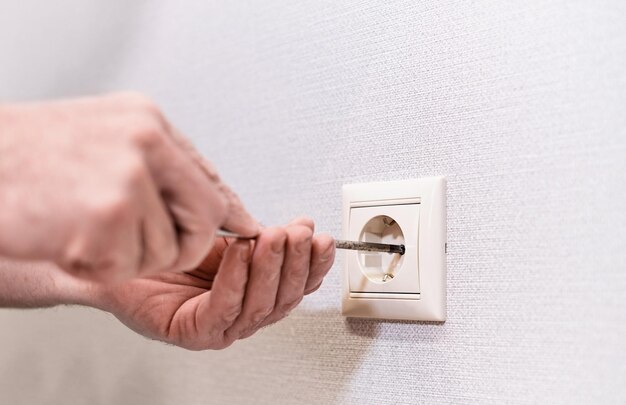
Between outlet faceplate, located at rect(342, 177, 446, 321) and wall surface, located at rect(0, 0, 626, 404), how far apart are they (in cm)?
1

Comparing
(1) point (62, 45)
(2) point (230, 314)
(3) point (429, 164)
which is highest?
(1) point (62, 45)

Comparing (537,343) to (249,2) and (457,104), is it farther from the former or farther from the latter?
(249,2)

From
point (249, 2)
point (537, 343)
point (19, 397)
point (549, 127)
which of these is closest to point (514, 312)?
point (537, 343)

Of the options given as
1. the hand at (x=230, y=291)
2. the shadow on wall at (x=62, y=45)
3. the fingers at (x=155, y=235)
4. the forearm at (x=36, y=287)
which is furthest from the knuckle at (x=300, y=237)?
the shadow on wall at (x=62, y=45)

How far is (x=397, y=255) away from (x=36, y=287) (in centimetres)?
35

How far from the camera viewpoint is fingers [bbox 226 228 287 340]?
528 mm

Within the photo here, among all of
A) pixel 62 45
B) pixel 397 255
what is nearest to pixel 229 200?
pixel 397 255

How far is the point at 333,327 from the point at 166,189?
34 centimetres

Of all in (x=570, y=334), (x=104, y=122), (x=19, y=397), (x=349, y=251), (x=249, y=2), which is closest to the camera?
(x=104, y=122)

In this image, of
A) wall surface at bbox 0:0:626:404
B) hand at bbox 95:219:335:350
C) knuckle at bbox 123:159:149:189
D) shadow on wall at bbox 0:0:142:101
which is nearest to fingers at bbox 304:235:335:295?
hand at bbox 95:219:335:350

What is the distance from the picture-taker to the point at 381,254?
66cm

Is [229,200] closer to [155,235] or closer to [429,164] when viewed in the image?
[155,235]

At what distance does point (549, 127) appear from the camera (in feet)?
1.85

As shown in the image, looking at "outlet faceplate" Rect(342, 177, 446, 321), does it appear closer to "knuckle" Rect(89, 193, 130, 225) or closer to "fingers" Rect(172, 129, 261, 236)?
"fingers" Rect(172, 129, 261, 236)
